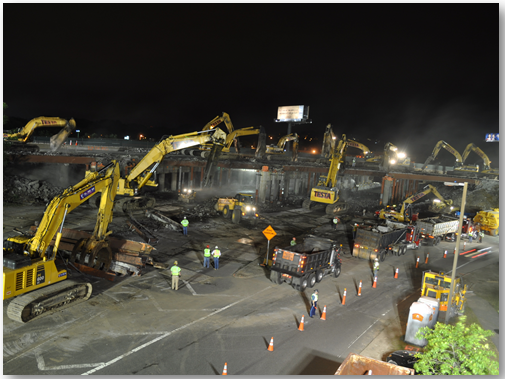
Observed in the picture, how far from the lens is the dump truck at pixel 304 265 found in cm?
1750

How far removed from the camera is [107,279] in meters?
17.0

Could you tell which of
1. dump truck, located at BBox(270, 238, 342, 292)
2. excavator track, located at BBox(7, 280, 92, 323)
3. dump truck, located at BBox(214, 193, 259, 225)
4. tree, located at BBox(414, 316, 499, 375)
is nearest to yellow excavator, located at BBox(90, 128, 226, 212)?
dump truck, located at BBox(214, 193, 259, 225)

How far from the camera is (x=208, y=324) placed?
44.5 ft

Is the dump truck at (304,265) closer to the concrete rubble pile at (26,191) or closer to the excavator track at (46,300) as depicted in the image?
the excavator track at (46,300)

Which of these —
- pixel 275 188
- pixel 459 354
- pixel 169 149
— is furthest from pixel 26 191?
pixel 459 354

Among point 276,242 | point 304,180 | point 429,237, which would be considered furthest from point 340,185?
point 276,242

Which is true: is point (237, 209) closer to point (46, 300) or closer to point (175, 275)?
point (175, 275)

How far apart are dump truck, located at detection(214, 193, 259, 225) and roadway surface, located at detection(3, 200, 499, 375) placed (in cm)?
1087

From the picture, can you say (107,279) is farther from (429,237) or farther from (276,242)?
(429,237)

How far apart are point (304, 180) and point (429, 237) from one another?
137 ft

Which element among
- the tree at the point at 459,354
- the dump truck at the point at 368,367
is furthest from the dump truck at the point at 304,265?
the tree at the point at 459,354

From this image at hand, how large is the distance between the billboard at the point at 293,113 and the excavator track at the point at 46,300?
64.7 meters

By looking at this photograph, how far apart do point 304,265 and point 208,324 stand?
5.88 meters

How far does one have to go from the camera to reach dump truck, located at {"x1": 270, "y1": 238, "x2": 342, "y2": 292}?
17.5 m
